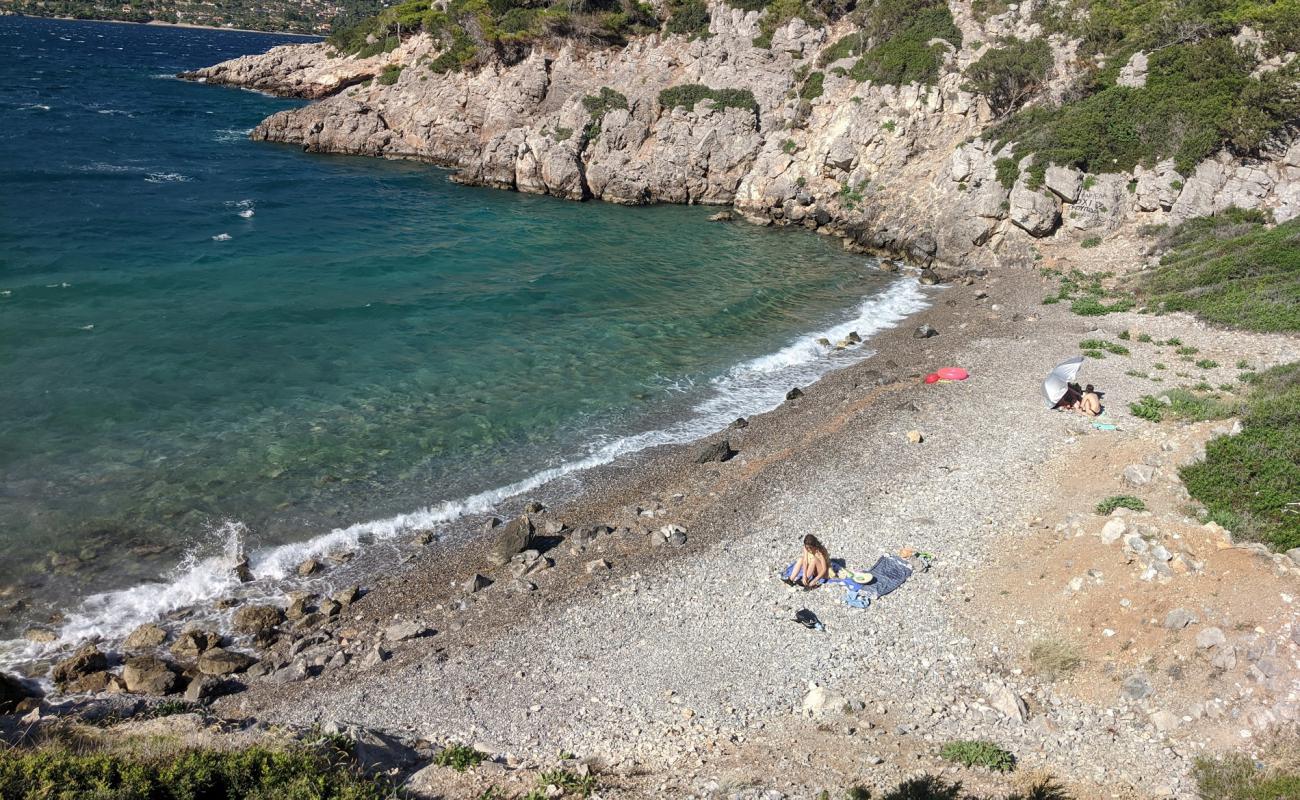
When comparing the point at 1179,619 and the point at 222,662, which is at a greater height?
the point at 1179,619

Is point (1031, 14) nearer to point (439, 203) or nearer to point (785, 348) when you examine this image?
point (785, 348)

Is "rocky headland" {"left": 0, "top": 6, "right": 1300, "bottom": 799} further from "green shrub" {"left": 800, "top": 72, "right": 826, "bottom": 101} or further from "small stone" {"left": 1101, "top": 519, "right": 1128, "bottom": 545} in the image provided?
"green shrub" {"left": 800, "top": 72, "right": 826, "bottom": 101}

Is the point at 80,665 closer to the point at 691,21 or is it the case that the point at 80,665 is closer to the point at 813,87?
the point at 813,87

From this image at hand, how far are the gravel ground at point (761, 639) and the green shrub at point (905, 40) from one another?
33115mm

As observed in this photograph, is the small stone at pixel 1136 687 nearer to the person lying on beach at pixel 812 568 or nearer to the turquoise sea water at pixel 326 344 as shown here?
the person lying on beach at pixel 812 568

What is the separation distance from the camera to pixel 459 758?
443 inches

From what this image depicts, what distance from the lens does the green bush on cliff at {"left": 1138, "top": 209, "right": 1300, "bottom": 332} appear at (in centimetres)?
2671

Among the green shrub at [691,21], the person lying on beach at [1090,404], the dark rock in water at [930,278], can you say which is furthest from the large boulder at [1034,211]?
the green shrub at [691,21]

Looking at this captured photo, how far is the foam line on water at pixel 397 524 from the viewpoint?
1543 cm

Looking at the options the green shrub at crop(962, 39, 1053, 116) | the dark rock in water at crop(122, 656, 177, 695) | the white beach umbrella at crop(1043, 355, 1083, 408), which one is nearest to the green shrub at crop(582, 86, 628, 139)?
the green shrub at crop(962, 39, 1053, 116)

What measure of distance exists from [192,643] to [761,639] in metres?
11.2

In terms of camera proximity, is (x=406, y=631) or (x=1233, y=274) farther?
(x=1233, y=274)

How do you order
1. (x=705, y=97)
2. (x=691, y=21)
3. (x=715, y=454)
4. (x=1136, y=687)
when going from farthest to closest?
(x=691, y=21), (x=705, y=97), (x=715, y=454), (x=1136, y=687)

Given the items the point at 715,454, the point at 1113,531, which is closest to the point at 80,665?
the point at 715,454
